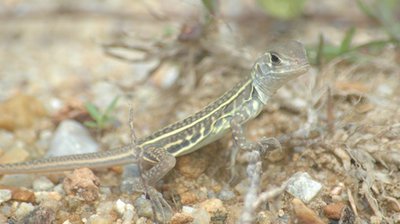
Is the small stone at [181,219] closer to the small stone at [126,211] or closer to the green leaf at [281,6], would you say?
the small stone at [126,211]

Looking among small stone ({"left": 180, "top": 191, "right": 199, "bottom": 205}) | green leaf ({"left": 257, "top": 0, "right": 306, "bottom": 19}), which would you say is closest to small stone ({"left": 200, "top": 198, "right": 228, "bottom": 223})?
small stone ({"left": 180, "top": 191, "right": 199, "bottom": 205})

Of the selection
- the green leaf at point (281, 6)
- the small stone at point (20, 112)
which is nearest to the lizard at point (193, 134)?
the small stone at point (20, 112)

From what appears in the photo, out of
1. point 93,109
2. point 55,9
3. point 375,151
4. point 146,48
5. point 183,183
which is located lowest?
point 375,151

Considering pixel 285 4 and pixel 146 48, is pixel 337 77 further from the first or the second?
pixel 146 48

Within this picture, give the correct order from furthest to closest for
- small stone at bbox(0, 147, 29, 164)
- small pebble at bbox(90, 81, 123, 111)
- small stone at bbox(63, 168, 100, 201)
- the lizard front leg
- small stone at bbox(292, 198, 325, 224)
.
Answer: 1. small pebble at bbox(90, 81, 123, 111)
2. small stone at bbox(0, 147, 29, 164)
3. small stone at bbox(63, 168, 100, 201)
4. the lizard front leg
5. small stone at bbox(292, 198, 325, 224)

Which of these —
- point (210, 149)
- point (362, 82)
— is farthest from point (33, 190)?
point (362, 82)

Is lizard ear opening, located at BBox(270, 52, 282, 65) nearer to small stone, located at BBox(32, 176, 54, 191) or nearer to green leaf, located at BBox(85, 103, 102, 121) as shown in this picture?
green leaf, located at BBox(85, 103, 102, 121)

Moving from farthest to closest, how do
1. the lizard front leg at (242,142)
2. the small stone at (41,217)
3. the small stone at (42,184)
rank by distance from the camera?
the small stone at (42,184) → the lizard front leg at (242,142) → the small stone at (41,217)
